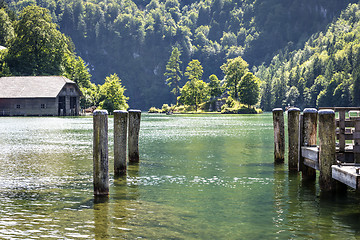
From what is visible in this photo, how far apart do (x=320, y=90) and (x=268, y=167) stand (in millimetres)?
153997

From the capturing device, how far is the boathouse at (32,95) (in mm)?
98125

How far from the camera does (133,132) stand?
2269cm

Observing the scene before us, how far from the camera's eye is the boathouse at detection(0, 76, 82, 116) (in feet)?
322

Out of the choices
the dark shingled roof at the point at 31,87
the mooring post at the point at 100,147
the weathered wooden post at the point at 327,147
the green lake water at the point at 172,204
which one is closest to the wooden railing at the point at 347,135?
the weathered wooden post at the point at 327,147

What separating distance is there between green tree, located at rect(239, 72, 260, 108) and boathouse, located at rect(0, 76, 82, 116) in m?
48.3

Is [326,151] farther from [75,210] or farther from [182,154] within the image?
[182,154]

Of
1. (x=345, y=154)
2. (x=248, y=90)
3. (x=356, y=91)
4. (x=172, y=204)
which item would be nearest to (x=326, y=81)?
(x=356, y=91)

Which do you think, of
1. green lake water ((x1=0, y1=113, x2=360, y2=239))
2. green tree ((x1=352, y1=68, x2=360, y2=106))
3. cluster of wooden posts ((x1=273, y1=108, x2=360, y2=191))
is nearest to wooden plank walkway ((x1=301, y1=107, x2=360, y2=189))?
cluster of wooden posts ((x1=273, y1=108, x2=360, y2=191))

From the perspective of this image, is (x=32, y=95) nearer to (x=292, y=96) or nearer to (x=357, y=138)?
(x=357, y=138)

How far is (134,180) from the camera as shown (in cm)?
1875

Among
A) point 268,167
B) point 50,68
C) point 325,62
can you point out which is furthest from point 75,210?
point 325,62

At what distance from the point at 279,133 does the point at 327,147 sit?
24.4 ft

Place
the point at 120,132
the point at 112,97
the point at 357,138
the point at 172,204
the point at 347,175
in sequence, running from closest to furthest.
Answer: the point at 347,175
the point at 357,138
the point at 172,204
the point at 120,132
the point at 112,97

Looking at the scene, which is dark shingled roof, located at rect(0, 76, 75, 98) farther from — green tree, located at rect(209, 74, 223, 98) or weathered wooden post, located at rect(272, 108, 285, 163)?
weathered wooden post, located at rect(272, 108, 285, 163)
